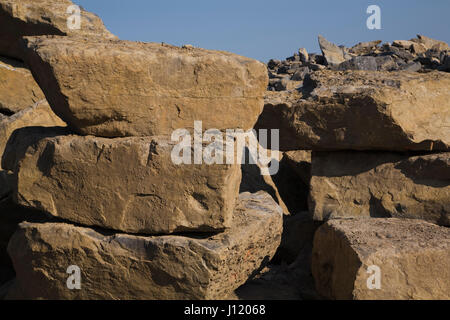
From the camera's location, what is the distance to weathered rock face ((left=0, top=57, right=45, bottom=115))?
5.17m

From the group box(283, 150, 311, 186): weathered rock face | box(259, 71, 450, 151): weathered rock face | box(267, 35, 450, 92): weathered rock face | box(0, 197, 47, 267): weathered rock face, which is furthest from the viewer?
box(267, 35, 450, 92): weathered rock face

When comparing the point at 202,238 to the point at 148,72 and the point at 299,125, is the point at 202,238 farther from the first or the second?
the point at 299,125

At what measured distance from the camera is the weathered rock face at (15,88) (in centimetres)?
517

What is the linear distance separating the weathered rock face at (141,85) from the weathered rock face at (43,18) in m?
1.87

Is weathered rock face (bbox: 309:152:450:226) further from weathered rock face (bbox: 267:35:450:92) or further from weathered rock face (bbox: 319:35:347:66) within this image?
weathered rock face (bbox: 319:35:347:66)

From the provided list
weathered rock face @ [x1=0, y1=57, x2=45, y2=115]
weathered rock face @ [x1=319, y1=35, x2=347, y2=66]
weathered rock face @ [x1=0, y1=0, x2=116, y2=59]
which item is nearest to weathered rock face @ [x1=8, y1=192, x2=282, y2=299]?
weathered rock face @ [x1=0, y1=0, x2=116, y2=59]

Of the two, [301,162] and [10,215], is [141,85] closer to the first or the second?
[10,215]

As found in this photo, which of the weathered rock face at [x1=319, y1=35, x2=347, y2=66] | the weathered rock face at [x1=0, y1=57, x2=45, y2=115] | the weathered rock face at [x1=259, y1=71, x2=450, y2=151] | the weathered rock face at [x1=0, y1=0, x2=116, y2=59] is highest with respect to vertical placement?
the weathered rock face at [x1=319, y1=35, x2=347, y2=66]

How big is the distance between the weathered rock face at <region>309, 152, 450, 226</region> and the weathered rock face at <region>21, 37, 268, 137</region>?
1015 millimetres

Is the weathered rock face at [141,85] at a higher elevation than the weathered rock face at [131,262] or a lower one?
higher

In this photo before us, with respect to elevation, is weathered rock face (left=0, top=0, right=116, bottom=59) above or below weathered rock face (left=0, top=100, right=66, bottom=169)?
above

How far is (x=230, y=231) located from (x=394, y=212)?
129 centimetres

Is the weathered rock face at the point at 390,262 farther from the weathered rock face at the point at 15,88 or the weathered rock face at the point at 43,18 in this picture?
the weathered rock face at the point at 15,88

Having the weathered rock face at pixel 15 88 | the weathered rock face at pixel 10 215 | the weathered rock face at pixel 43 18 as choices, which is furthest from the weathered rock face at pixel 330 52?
the weathered rock face at pixel 10 215
